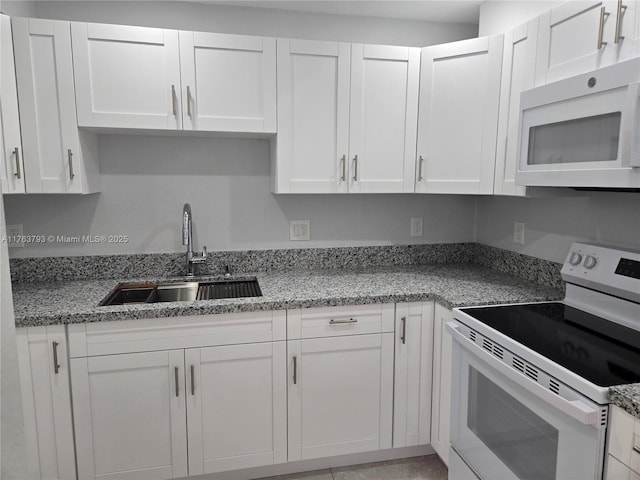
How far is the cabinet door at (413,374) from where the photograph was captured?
2062mm

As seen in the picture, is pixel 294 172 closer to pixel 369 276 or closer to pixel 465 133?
pixel 369 276

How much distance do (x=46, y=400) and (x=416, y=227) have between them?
2.06 m

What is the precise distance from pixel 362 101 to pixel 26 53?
4.94 feet

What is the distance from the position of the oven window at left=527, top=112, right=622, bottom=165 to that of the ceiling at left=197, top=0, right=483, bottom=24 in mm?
1022

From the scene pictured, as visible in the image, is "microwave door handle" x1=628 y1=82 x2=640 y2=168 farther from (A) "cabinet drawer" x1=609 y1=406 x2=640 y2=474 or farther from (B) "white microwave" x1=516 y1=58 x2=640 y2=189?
(A) "cabinet drawer" x1=609 y1=406 x2=640 y2=474

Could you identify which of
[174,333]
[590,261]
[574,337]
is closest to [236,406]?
[174,333]

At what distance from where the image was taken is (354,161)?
88.1 inches

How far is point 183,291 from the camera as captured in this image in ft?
7.40

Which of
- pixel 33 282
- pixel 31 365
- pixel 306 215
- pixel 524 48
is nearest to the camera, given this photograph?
pixel 31 365

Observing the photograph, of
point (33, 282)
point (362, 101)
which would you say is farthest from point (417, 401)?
point (33, 282)

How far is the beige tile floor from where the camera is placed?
2102mm

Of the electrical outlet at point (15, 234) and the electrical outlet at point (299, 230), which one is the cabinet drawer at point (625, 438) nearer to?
the electrical outlet at point (299, 230)

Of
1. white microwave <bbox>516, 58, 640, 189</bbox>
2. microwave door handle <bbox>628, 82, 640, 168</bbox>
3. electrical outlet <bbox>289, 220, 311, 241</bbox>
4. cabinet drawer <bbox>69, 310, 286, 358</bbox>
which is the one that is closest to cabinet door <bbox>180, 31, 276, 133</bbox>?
electrical outlet <bbox>289, 220, 311, 241</bbox>

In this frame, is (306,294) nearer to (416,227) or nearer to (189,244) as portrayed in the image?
(189,244)
